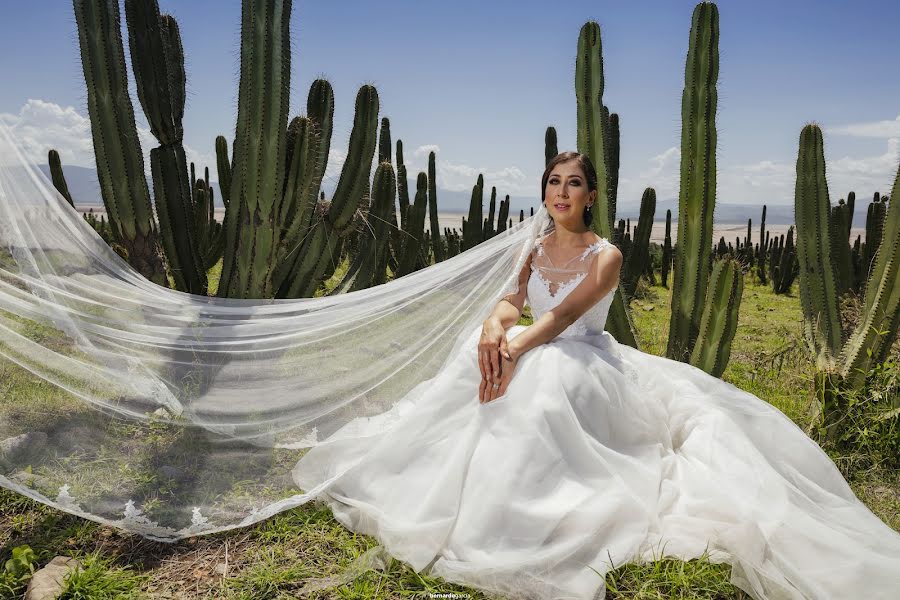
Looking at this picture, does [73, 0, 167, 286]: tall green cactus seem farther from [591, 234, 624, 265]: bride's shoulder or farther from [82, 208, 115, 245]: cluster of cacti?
[591, 234, 624, 265]: bride's shoulder

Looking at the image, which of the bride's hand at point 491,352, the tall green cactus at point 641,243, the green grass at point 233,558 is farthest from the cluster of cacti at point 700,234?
the tall green cactus at point 641,243

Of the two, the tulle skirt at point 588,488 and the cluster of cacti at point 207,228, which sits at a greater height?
the cluster of cacti at point 207,228

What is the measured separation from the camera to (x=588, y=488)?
2.87m

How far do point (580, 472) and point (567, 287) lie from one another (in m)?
1.11

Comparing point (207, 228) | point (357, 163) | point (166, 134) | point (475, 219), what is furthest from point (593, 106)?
point (207, 228)

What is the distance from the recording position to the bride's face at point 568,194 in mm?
3514

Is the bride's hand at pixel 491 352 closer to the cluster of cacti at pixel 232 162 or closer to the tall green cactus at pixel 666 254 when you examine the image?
the cluster of cacti at pixel 232 162

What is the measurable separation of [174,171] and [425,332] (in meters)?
2.66

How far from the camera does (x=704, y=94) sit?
15.3 ft

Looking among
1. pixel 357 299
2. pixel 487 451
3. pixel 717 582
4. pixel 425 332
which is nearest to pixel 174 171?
pixel 357 299

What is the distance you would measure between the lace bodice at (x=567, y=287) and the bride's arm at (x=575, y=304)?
0.07 m

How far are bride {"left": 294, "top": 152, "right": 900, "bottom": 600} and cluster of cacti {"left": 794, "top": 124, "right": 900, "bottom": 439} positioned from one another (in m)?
1.30

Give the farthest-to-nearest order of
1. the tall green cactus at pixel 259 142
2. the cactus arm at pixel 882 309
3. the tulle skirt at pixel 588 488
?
the tall green cactus at pixel 259 142 → the cactus arm at pixel 882 309 → the tulle skirt at pixel 588 488

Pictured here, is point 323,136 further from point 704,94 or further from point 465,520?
point 465,520
